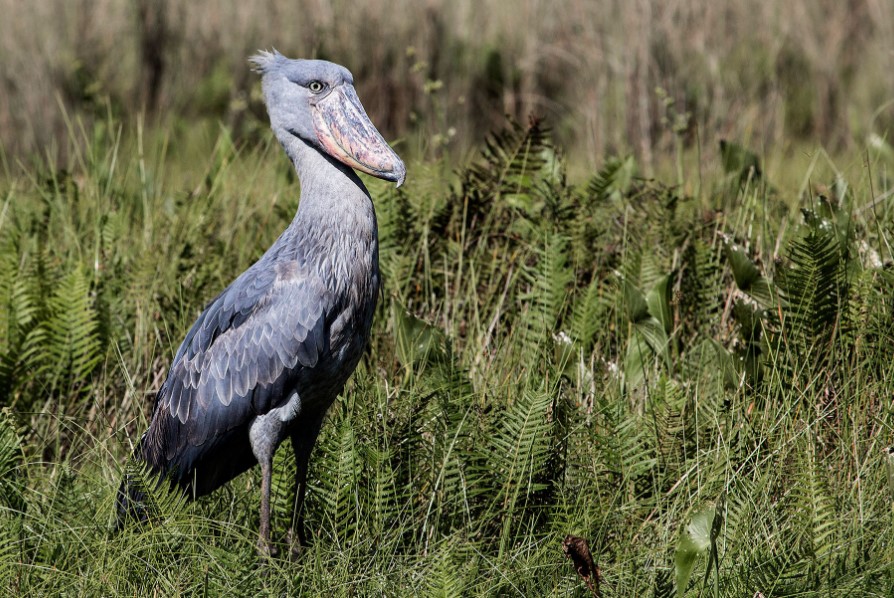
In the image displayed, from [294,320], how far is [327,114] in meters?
0.55

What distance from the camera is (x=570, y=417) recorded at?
2953mm

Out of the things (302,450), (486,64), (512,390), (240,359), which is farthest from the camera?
(486,64)

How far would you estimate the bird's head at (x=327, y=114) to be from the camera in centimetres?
269

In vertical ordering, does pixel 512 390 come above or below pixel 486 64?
above

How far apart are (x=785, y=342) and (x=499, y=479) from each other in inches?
39.2

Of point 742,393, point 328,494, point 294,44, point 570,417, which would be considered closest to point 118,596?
point 328,494

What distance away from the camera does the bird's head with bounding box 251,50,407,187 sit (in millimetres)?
2686

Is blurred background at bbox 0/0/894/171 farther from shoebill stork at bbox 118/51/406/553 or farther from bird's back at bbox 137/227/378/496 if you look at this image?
bird's back at bbox 137/227/378/496

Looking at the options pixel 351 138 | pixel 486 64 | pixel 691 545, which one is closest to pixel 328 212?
pixel 351 138

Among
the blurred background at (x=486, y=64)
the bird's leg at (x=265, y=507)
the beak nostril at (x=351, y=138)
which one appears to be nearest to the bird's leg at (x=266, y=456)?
the bird's leg at (x=265, y=507)

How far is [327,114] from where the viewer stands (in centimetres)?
275

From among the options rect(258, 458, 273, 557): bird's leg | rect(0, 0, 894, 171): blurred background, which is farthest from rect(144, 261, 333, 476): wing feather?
rect(0, 0, 894, 171): blurred background

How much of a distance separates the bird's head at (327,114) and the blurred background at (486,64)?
288 centimetres

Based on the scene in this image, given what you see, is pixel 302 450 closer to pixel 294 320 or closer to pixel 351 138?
pixel 294 320
